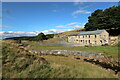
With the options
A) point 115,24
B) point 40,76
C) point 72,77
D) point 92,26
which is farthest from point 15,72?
point 92,26

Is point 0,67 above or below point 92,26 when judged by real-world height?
below

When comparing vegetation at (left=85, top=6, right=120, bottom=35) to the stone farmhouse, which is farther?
vegetation at (left=85, top=6, right=120, bottom=35)

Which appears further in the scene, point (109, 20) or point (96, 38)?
point (109, 20)

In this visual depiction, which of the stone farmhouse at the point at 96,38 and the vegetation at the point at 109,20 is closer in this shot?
the stone farmhouse at the point at 96,38

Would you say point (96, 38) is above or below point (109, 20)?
below

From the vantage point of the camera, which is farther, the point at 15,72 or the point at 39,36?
the point at 39,36

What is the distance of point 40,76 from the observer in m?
5.94

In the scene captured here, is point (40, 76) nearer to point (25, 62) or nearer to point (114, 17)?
point (25, 62)

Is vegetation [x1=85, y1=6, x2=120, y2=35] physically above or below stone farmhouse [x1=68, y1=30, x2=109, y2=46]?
above

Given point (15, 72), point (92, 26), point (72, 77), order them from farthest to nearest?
point (92, 26) < point (72, 77) < point (15, 72)

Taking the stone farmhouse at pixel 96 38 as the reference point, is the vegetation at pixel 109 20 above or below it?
above

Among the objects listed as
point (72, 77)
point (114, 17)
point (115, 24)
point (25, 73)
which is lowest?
point (72, 77)

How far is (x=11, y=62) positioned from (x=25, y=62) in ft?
3.33

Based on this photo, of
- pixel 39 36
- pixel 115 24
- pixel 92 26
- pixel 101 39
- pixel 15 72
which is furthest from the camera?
pixel 39 36
